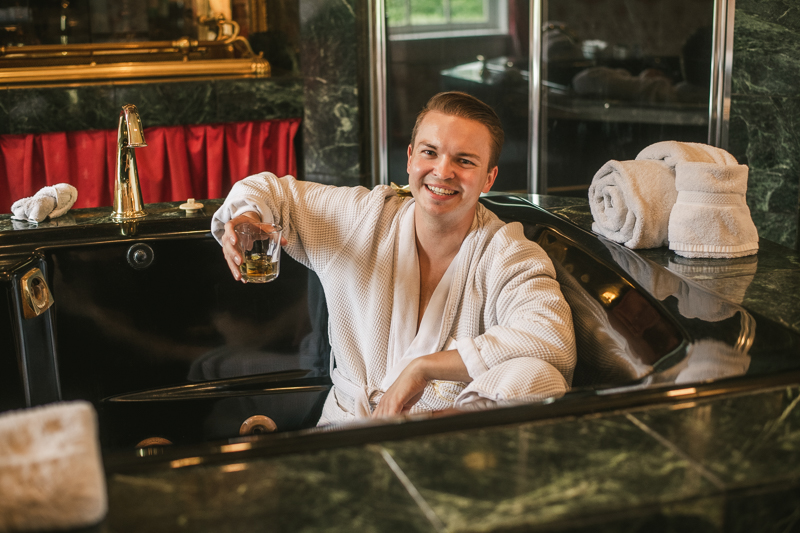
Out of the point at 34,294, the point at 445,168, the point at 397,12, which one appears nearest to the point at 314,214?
the point at 445,168

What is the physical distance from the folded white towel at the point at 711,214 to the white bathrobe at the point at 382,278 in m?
0.27

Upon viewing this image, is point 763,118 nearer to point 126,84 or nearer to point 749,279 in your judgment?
point 749,279

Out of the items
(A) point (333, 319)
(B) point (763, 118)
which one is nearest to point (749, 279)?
(A) point (333, 319)

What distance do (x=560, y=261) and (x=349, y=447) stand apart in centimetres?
86

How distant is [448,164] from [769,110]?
5.30ft

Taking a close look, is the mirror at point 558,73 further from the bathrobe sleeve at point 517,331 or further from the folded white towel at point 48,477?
the folded white towel at point 48,477

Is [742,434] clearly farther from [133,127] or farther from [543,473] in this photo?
[133,127]

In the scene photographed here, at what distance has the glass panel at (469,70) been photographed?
3365 millimetres

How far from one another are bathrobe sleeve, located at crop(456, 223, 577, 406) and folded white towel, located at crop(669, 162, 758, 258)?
0.26m

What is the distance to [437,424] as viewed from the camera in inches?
31.4

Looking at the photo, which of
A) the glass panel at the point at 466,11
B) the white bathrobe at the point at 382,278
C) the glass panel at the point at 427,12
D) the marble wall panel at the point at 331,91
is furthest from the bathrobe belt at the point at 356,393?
the glass panel at the point at 466,11

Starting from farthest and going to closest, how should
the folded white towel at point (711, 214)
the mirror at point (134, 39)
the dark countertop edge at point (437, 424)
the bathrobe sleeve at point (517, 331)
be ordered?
the mirror at point (134, 39)
the folded white towel at point (711, 214)
the bathrobe sleeve at point (517, 331)
the dark countertop edge at point (437, 424)

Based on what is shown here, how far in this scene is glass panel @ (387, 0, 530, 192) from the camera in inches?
132

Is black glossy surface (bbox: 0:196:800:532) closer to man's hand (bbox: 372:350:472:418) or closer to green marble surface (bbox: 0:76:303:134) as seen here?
man's hand (bbox: 372:350:472:418)
